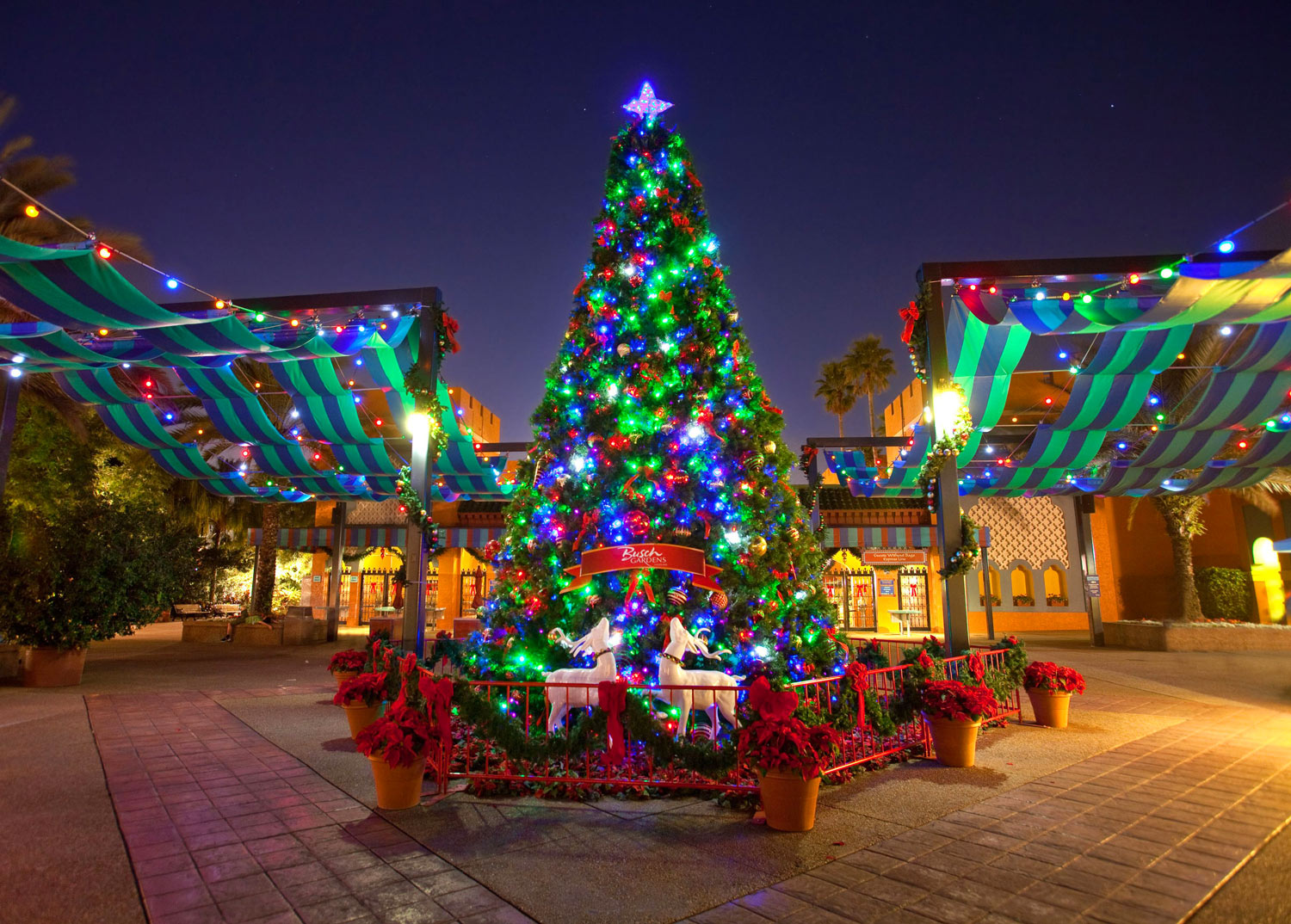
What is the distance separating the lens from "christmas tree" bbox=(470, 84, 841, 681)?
7891 millimetres

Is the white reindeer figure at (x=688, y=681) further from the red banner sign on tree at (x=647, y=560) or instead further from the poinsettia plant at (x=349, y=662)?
the poinsettia plant at (x=349, y=662)

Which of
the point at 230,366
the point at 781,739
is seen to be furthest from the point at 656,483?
the point at 230,366

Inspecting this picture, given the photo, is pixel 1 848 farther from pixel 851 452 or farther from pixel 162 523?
pixel 851 452

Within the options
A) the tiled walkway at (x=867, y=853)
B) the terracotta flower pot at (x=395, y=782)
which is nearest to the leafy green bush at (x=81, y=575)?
A: the tiled walkway at (x=867, y=853)

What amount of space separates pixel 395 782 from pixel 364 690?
2.06m

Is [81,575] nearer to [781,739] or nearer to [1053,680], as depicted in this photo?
[781,739]

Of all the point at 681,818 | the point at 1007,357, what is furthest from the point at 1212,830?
the point at 1007,357

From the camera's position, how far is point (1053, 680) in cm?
842

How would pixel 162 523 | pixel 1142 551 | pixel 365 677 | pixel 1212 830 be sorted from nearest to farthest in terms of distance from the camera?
pixel 1212 830 < pixel 365 677 < pixel 162 523 < pixel 1142 551

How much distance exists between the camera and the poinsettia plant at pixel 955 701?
648 cm

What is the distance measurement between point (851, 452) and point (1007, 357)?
20.0ft

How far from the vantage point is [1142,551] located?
85.2 feet

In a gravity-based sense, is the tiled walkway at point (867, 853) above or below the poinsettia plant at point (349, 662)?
below

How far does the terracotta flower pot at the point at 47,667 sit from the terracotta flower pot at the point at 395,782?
9889 millimetres
